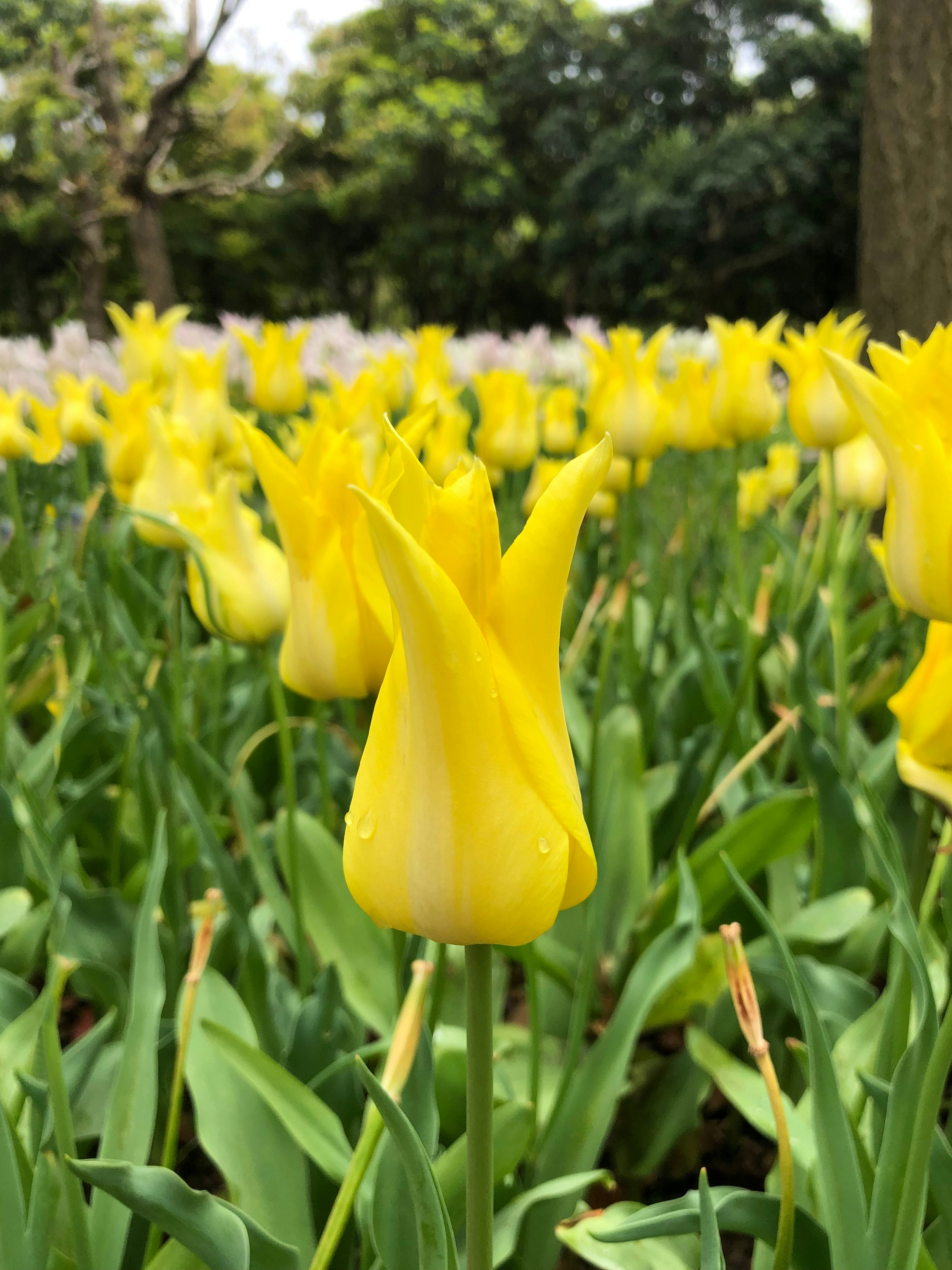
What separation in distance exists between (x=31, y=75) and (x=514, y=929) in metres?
12.5

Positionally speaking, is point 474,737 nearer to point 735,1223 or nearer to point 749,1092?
point 735,1223

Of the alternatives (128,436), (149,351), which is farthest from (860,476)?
(149,351)

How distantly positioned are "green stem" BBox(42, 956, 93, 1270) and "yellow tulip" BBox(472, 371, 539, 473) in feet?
3.82

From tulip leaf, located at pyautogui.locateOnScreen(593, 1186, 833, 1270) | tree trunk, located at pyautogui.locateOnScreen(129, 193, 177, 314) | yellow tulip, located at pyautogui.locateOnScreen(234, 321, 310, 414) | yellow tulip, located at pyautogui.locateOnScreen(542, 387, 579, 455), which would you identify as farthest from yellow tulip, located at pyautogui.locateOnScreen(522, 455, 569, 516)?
tree trunk, located at pyautogui.locateOnScreen(129, 193, 177, 314)

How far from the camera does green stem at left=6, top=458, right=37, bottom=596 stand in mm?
1647

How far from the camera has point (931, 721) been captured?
1.93 feet

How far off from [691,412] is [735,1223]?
1.18 m

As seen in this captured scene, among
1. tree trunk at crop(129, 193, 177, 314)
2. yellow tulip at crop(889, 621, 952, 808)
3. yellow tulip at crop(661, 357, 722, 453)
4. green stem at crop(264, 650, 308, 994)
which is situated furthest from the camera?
tree trunk at crop(129, 193, 177, 314)

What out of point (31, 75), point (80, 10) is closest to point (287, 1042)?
point (31, 75)

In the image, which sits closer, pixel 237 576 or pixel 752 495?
pixel 237 576

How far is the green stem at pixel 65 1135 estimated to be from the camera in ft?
1.80

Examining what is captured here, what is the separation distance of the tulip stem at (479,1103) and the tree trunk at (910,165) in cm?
173

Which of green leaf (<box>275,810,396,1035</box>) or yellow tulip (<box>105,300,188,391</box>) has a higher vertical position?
yellow tulip (<box>105,300,188,391</box>)

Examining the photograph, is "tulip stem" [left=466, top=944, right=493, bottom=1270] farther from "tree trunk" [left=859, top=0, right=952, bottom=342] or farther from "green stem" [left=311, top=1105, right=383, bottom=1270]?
"tree trunk" [left=859, top=0, right=952, bottom=342]
